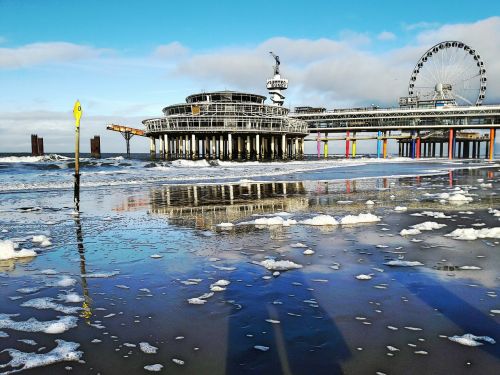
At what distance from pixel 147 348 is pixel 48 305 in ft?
5.28

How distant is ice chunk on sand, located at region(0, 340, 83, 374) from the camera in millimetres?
2980

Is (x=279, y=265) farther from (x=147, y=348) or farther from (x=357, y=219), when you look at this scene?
(x=357, y=219)

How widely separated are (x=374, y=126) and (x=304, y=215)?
266 ft

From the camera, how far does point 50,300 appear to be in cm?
433

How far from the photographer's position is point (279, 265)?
5578 millimetres

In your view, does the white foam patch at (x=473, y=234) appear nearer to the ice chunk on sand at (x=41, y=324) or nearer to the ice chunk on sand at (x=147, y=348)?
the ice chunk on sand at (x=147, y=348)

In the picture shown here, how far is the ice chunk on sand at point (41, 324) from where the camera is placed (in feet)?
11.8

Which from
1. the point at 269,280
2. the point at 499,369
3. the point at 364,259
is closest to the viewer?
the point at 499,369

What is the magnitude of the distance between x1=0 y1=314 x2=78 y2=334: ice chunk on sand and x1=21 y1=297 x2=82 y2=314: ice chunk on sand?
186mm

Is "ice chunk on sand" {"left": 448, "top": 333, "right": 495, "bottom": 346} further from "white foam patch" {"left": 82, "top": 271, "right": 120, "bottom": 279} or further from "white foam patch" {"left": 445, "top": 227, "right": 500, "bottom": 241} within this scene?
"white foam patch" {"left": 445, "top": 227, "right": 500, "bottom": 241}

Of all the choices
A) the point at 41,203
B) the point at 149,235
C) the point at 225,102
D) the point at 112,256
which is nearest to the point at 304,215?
the point at 149,235

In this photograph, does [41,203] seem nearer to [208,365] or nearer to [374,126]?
[208,365]

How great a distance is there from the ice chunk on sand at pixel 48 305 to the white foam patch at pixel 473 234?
6.37m

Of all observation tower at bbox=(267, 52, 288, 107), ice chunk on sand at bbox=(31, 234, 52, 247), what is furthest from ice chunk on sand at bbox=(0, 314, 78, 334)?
observation tower at bbox=(267, 52, 288, 107)
